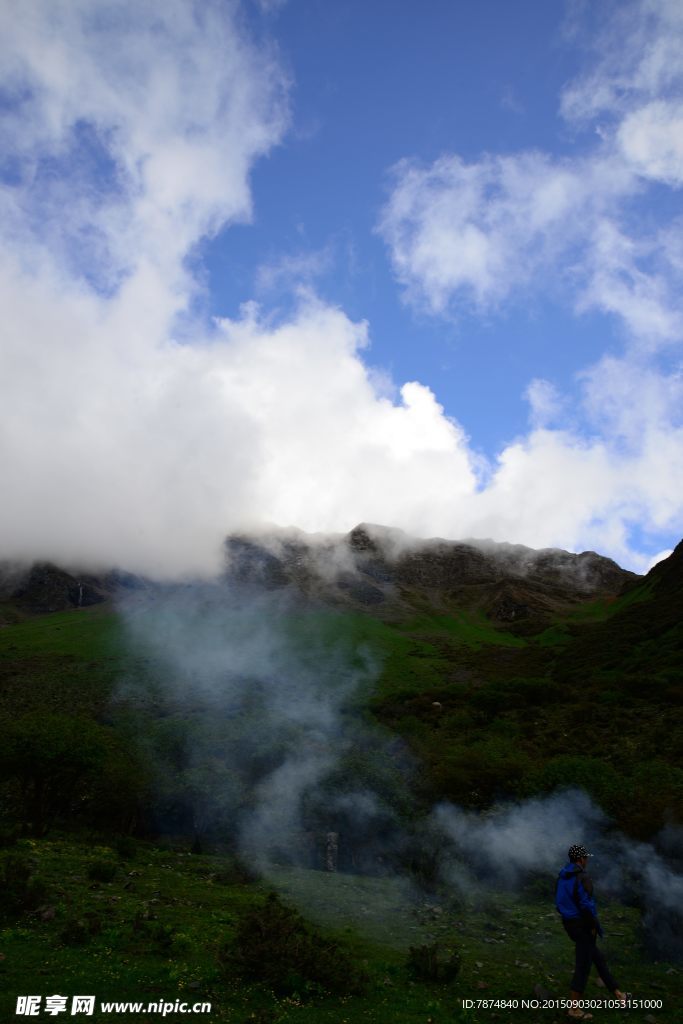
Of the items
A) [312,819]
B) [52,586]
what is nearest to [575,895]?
[312,819]

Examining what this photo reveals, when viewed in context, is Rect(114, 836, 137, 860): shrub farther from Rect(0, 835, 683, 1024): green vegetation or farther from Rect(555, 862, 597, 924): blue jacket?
Rect(555, 862, 597, 924): blue jacket

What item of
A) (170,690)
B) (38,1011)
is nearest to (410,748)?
(38,1011)

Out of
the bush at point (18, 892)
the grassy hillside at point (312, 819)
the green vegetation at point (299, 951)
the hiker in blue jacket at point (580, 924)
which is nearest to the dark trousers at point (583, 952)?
the hiker in blue jacket at point (580, 924)

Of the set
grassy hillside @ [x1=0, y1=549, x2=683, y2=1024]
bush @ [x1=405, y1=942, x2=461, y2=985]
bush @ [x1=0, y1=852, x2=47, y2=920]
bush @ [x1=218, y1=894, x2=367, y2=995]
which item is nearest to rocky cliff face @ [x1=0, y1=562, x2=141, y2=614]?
grassy hillside @ [x1=0, y1=549, x2=683, y2=1024]

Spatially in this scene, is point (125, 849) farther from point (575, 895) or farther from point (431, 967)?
point (575, 895)

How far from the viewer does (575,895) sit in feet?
32.1

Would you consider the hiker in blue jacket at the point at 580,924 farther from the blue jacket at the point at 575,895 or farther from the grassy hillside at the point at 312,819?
the grassy hillside at the point at 312,819

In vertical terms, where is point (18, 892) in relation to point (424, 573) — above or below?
below

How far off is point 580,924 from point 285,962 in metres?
5.28

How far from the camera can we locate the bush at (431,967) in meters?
11.5

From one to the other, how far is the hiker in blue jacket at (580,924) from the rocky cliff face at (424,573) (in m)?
109

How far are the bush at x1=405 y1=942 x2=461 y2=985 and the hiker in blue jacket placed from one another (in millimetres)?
2548

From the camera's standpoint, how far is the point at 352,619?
10744 cm

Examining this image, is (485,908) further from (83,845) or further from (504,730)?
(504,730)
